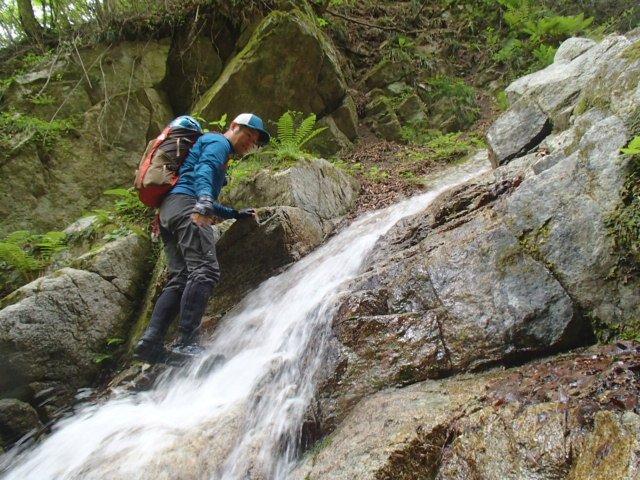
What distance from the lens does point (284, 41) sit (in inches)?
392

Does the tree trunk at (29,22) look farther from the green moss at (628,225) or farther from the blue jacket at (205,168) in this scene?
the green moss at (628,225)

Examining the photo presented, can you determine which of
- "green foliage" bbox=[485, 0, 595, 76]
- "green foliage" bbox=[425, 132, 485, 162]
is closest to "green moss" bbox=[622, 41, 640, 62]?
"green foliage" bbox=[425, 132, 485, 162]

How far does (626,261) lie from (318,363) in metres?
2.21

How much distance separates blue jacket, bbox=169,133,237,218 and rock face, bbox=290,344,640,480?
8.63 ft

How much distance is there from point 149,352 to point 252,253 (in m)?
1.92

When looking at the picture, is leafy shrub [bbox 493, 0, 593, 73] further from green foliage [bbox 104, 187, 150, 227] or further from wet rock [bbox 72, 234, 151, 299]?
wet rock [bbox 72, 234, 151, 299]

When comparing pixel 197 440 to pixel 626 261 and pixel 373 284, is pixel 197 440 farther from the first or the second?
pixel 626 261

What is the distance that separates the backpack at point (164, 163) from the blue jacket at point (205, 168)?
0.08 m

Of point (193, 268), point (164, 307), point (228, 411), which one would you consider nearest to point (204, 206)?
point (193, 268)

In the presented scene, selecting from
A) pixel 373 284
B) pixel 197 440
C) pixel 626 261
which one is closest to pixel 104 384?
pixel 197 440

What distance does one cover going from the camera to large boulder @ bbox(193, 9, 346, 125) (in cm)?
980

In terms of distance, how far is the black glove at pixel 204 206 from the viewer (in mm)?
4246

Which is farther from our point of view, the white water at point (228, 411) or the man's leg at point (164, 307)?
the man's leg at point (164, 307)

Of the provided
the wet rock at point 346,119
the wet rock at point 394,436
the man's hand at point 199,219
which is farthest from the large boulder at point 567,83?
the wet rock at point 346,119
